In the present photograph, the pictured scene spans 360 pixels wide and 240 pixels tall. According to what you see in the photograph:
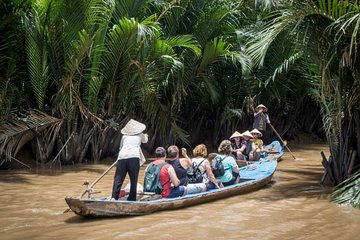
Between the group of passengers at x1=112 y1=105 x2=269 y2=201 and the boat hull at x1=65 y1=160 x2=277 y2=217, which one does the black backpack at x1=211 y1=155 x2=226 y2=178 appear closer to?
the group of passengers at x1=112 y1=105 x2=269 y2=201

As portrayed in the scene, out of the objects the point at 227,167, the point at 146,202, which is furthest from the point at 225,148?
the point at 146,202

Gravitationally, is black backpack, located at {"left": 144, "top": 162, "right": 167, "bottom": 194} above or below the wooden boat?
above

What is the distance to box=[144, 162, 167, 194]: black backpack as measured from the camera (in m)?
7.46

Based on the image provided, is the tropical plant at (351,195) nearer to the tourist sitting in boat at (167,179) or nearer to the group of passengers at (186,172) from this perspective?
the group of passengers at (186,172)

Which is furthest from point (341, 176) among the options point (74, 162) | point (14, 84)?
point (14, 84)

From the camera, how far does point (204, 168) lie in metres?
8.21

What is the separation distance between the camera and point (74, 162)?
41.5ft

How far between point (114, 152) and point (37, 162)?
239 centimetres

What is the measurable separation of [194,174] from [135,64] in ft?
14.7

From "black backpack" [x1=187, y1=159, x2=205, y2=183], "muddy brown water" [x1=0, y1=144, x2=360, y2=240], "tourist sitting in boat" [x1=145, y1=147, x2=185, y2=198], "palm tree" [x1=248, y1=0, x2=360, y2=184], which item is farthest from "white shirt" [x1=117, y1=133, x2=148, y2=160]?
"palm tree" [x1=248, y1=0, x2=360, y2=184]

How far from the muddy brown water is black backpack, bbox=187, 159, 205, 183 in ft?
1.67

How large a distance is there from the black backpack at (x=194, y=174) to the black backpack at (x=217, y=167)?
17.9 inches

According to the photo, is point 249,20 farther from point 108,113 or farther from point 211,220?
point 211,220

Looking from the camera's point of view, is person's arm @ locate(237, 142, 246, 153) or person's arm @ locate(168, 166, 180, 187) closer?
person's arm @ locate(168, 166, 180, 187)
